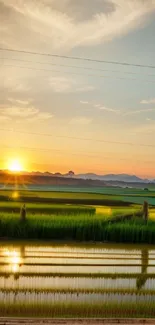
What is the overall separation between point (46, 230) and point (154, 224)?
4.45 meters

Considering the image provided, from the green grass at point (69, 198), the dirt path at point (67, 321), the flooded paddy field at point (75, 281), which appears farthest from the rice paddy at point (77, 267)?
the green grass at point (69, 198)

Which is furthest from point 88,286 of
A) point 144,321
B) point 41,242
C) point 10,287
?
point 41,242

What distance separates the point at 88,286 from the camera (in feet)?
27.7

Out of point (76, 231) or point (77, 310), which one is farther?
point (76, 231)

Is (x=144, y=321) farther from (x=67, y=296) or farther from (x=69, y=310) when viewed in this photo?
(x=67, y=296)

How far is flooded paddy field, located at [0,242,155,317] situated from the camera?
694 centimetres

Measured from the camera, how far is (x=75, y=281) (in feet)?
28.8

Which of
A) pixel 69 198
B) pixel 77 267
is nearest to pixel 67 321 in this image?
pixel 77 267

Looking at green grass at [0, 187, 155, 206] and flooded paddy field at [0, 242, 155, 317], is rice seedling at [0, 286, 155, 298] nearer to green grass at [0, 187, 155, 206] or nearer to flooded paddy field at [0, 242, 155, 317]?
flooded paddy field at [0, 242, 155, 317]

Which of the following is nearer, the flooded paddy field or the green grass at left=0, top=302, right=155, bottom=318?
the green grass at left=0, top=302, right=155, bottom=318

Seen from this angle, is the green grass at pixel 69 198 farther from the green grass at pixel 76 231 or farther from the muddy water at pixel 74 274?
the muddy water at pixel 74 274

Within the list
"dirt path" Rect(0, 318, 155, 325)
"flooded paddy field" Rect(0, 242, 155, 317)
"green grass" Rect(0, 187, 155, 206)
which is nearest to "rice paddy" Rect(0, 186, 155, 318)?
"flooded paddy field" Rect(0, 242, 155, 317)

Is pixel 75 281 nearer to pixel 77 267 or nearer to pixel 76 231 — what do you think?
pixel 77 267

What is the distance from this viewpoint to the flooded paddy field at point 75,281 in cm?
694
